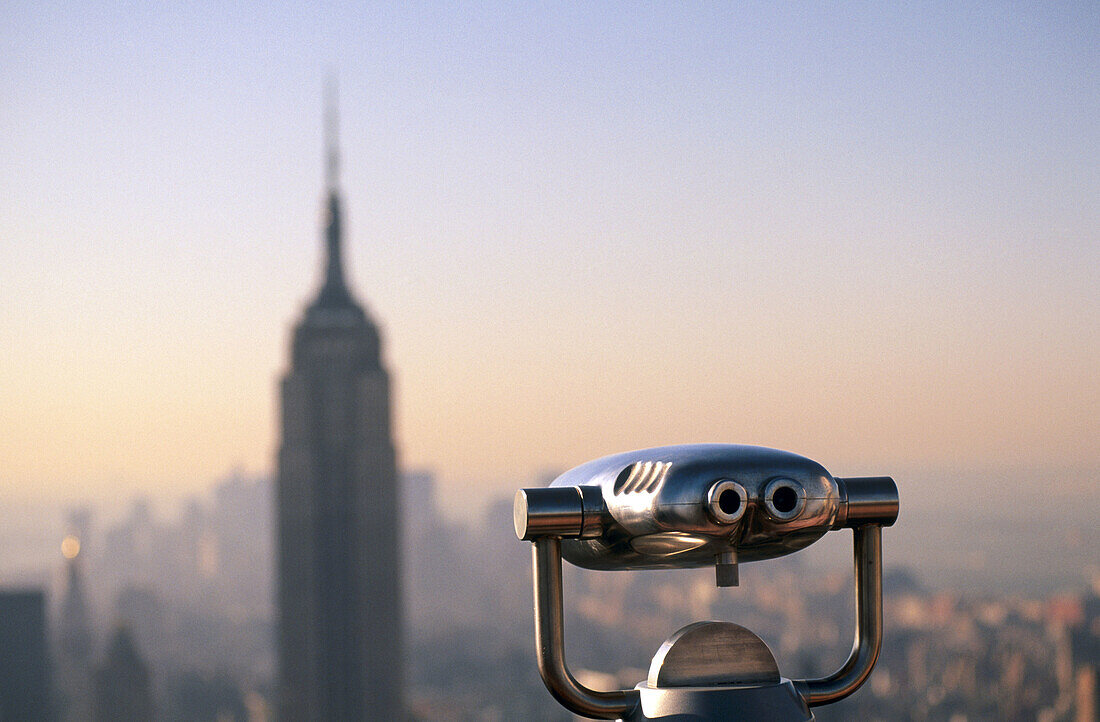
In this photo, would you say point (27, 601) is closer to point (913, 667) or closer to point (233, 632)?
point (233, 632)

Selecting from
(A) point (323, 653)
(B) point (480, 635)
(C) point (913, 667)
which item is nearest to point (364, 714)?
(A) point (323, 653)

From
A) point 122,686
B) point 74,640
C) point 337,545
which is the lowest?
point 122,686

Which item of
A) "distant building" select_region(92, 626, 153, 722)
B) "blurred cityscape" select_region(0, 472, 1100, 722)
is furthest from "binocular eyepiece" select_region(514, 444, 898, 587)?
"distant building" select_region(92, 626, 153, 722)

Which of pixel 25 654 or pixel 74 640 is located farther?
pixel 74 640

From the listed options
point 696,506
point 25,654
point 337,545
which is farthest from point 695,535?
point 337,545

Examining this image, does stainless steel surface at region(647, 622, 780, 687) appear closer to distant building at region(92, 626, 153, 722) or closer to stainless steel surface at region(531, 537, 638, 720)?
stainless steel surface at region(531, 537, 638, 720)

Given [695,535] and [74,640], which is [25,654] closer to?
[74,640]

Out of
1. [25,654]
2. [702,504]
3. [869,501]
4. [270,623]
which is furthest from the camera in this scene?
[270,623]
